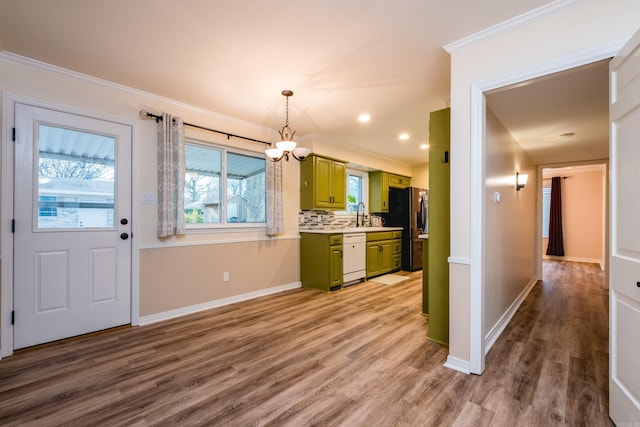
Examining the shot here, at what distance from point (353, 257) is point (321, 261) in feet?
2.19

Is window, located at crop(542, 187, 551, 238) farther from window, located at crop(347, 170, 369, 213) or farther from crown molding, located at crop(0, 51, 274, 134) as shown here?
crown molding, located at crop(0, 51, 274, 134)

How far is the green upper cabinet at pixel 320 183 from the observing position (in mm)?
4754

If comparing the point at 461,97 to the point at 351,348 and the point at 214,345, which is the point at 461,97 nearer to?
the point at 351,348

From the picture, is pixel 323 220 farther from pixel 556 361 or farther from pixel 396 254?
pixel 556 361

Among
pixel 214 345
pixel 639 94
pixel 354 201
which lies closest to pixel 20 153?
pixel 214 345

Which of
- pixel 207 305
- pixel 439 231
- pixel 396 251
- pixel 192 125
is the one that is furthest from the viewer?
pixel 396 251

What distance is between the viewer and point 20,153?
2590mm

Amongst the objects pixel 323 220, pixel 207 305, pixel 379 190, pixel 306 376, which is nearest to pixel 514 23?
pixel 306 376

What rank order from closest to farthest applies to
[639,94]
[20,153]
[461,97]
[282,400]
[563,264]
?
[639,94] → [282,400] → [461,97] → [20,153] → [563,264]

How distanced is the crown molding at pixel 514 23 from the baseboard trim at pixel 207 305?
3.68m

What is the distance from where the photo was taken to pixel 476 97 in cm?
219

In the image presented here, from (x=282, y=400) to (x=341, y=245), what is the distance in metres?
2.96

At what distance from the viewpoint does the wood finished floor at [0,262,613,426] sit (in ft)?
5.75

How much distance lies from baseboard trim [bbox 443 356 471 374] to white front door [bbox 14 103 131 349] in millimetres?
3200
